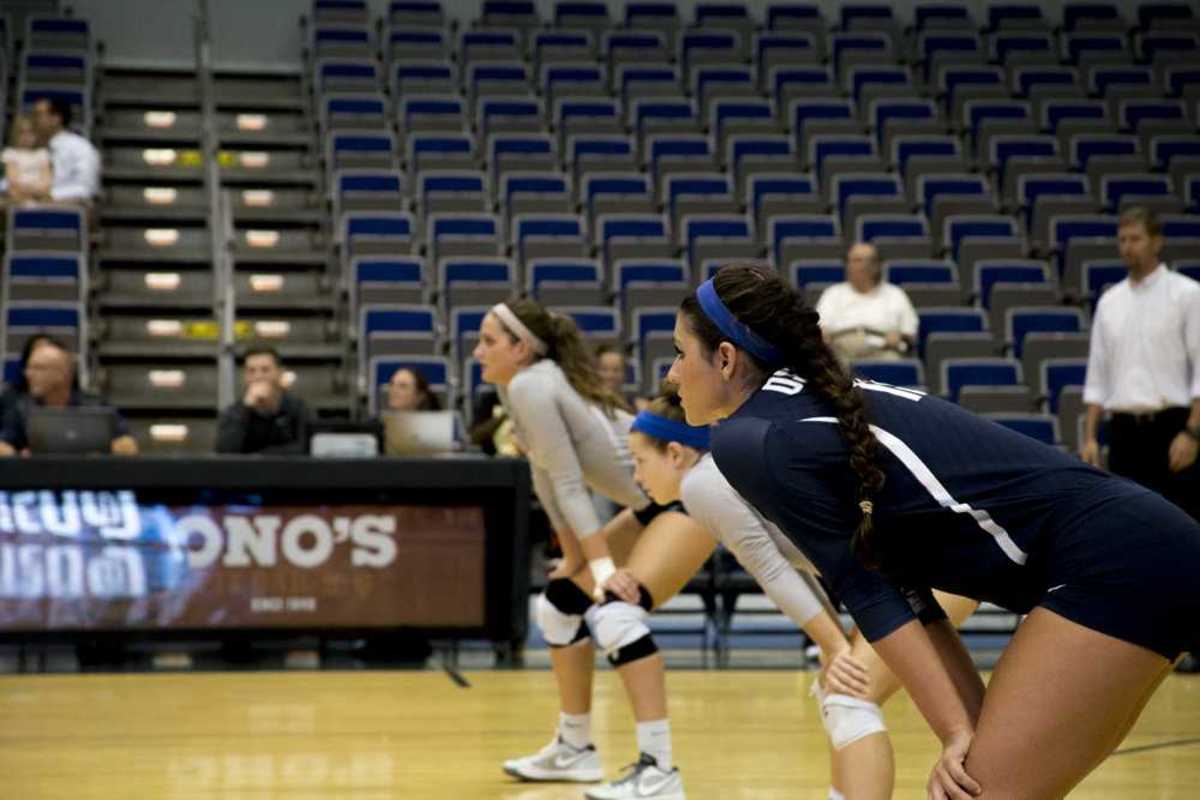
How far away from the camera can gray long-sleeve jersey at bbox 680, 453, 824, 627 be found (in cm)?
416

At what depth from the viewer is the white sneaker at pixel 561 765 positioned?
5473mm

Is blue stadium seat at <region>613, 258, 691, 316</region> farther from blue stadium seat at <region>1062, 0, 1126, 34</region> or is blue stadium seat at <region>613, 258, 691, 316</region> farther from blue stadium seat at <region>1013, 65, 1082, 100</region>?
blue stadium seat at <region>1062, 0, 1126, 34</region>

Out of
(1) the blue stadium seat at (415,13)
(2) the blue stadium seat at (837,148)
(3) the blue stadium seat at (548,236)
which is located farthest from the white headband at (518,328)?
(1) the blue stadium seat at (415,13)

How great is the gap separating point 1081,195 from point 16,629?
406 inches

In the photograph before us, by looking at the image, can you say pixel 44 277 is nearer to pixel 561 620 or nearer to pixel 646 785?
pixel 561 620

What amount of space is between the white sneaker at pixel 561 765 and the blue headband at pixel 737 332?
2869 mm

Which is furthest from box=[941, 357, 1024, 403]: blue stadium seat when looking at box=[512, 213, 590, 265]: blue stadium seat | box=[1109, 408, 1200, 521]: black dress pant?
box=[1109, 408, 1200, 521]: black dress pant

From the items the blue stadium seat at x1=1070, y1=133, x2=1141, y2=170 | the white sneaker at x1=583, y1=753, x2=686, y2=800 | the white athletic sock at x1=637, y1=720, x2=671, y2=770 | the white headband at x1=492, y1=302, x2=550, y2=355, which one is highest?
the blue stadium seat at x1=1070, y1=133, x2=1141, y2=170

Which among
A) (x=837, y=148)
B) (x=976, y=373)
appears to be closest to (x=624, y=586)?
(x=976, y=373)

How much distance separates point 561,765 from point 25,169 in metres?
9.11

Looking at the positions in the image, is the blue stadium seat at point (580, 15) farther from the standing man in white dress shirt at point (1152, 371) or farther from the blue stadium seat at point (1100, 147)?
the standing man in white dress shirt at point (1152, 371)

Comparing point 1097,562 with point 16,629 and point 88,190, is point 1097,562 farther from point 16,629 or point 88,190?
point 88,190

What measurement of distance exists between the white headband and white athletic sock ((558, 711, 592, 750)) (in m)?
1.16

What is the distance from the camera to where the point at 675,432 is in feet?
15.5
